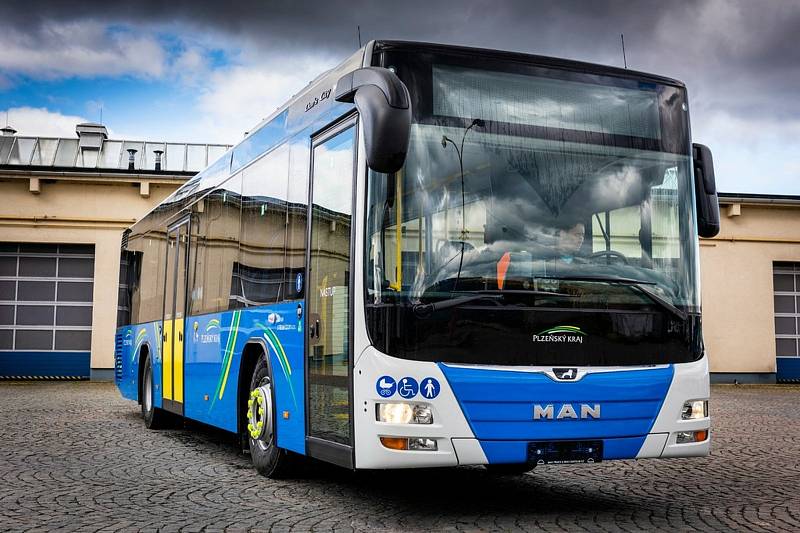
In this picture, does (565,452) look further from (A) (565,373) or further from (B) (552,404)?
(A) (565,373)

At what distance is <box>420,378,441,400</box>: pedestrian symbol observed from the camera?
6.27 meters

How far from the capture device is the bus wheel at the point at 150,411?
1340 cm

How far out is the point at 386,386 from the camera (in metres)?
6.28

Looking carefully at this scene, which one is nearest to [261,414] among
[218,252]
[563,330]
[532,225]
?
[218,252]

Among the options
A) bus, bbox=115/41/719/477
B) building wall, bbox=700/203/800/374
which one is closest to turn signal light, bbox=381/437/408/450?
bus, bbox=115/41/719/477

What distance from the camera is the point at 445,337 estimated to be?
637 centimetres

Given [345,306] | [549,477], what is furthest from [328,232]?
[549,477]

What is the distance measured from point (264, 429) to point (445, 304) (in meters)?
2.66

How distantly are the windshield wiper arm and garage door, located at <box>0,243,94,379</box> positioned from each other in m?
21.6

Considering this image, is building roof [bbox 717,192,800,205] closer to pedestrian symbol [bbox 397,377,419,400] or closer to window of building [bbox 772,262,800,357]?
window of building [bbox 772,262,800,357]

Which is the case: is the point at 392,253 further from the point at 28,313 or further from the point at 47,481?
the point at 28,313

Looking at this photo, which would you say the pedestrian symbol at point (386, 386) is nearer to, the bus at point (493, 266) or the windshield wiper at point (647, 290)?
the bus at point (493, 266)

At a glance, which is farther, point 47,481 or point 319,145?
point 47,481

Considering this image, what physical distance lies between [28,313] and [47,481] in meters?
19.0
